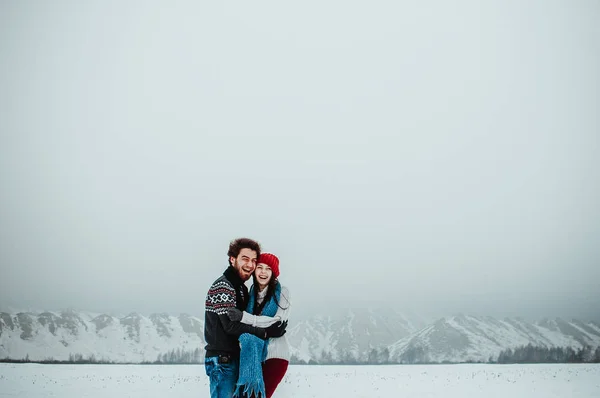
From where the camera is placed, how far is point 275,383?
4.71 metres

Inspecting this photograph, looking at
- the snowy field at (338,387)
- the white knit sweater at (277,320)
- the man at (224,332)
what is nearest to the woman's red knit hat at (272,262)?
the white knit sweater at (277,320)

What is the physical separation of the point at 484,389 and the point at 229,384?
635 inches

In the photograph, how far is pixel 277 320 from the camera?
4.62 meters

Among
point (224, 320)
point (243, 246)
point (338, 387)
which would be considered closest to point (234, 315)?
point (224, 320)

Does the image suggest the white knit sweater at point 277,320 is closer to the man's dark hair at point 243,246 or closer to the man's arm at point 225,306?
the man's arm at point 225,306

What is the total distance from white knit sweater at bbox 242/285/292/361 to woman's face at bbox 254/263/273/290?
0.11m

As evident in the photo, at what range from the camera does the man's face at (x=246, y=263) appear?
4.91 meters

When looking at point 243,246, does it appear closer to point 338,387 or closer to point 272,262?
point 272,262

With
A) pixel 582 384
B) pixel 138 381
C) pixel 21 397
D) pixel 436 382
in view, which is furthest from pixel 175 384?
pixel 582 384

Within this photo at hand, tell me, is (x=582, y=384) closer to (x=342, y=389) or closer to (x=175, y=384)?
(x=342, y=389)

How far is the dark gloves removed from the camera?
4562 millimetres

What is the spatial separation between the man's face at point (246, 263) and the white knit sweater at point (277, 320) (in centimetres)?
26

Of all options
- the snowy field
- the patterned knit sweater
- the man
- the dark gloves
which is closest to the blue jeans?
the man

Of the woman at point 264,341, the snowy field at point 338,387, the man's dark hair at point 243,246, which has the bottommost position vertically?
the snowy field at point 338,387
